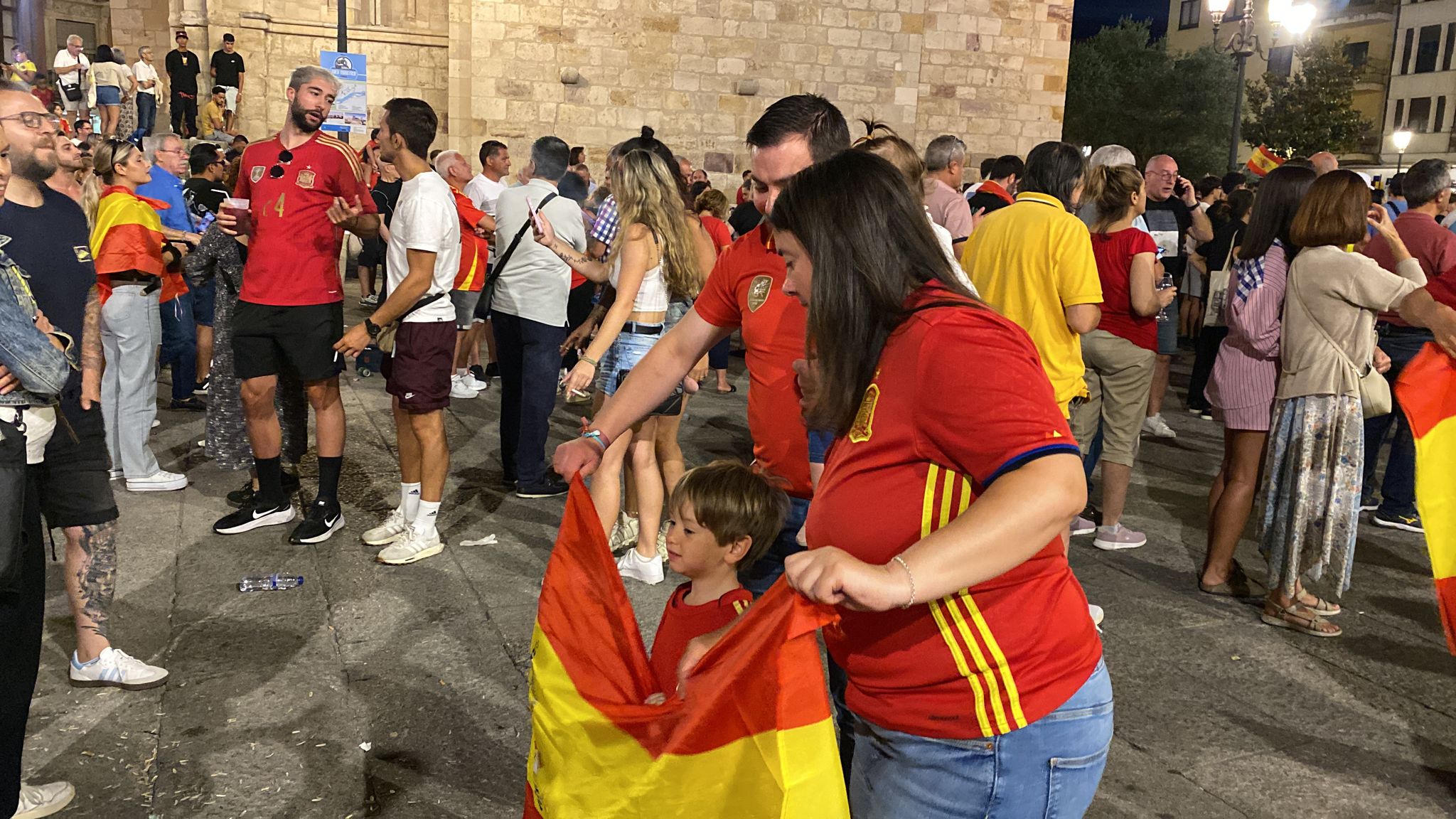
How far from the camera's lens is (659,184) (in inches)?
200

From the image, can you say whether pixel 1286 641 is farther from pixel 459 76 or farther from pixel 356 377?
pixel 459 76

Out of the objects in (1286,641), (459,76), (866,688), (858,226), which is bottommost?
(1286,641)

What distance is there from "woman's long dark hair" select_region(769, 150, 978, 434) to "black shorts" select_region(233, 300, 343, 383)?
13.9ft

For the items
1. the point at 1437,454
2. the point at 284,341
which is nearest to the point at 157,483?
the point at 284,341

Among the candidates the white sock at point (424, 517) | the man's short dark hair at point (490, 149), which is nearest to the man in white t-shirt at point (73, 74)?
the man's short dark hair at point (490, 149)

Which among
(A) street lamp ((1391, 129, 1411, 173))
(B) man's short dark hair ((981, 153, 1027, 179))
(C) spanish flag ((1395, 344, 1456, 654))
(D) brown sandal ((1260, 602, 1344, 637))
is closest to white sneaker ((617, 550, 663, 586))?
(D) brown sandal ((1260, 602, 1344, 637))

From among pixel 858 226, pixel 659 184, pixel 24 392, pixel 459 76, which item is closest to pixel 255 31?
pixel 459 76

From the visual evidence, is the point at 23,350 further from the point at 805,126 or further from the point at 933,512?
the point at 933,512

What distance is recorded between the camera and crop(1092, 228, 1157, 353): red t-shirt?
220 inches

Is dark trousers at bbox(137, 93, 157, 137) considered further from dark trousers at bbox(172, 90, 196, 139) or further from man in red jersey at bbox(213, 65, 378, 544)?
man in red jersey at bbox(213, 65, 378, 544)

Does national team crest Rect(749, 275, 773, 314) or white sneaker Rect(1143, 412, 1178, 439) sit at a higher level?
national team crest Rect(749, 275, 773, 314)

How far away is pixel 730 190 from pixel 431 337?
1520cm

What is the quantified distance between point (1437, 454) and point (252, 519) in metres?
5.36

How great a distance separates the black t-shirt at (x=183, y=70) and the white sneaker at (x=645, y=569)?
57.5 ft
